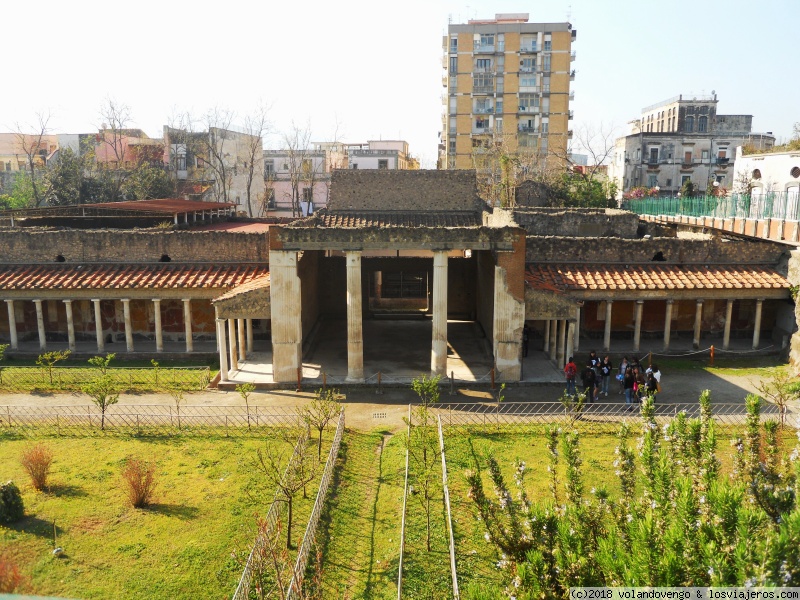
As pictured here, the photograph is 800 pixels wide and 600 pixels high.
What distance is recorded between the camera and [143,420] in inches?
856

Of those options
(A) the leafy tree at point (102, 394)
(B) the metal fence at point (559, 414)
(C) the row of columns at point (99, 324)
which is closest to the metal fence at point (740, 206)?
(B) the metal fence at point (559, 414)

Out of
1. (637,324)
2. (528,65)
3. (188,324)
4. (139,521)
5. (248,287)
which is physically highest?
(528,65)

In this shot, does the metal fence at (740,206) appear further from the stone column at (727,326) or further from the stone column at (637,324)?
the stone column at (637,324)

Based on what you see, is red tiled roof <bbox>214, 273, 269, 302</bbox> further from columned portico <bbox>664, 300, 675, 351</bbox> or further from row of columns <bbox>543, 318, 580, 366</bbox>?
columned portico <bbox>664, 300, 675, 351</bbox>

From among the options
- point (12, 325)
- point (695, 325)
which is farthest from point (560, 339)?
point (12, 325)

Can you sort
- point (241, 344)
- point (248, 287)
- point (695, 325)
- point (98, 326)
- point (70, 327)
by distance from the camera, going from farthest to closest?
point (695, 325)
point (98, 326)
point (70, 327)
point (241, 344)
point (248, 287)

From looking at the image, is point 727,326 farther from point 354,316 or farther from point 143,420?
point 143,420

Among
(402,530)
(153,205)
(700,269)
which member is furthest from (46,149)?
(402,530)

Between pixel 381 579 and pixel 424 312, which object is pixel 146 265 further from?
Result: pixel 381 579

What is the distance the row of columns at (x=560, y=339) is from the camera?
2677 centimetres

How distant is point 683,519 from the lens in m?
8.51

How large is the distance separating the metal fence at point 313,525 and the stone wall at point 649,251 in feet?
47.0

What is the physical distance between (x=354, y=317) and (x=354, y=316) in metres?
0.04

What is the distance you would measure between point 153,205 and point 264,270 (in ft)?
48.8
